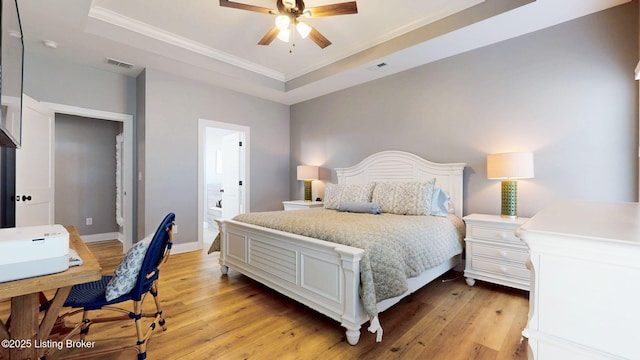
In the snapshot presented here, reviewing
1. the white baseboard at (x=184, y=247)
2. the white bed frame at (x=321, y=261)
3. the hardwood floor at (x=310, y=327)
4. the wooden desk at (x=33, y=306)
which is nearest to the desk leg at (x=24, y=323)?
the wooden desk at (x=33, y=306)

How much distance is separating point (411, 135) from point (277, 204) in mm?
2815

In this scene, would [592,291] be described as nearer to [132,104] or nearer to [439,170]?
[439,170]

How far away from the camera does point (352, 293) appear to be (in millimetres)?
1795

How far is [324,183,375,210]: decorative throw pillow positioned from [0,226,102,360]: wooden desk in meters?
2.67

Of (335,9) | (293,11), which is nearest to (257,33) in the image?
(293,11)

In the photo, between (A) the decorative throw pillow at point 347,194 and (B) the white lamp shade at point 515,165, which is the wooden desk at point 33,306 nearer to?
(A) the decorative throw pillow at point 347,194

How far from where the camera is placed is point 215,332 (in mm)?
1956

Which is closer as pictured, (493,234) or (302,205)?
(493,234)

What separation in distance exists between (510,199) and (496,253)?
0.56 meters

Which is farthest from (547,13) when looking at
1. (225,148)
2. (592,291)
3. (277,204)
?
(225,148)

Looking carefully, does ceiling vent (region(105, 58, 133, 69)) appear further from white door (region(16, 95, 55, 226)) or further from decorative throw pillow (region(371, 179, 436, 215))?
decorative throw pillow (region(371, 179, 436, 215))

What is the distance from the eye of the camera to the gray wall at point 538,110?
7.93ft

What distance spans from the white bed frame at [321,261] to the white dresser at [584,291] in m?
1.14

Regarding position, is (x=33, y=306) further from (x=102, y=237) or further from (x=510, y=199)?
(x=102, y=237)
